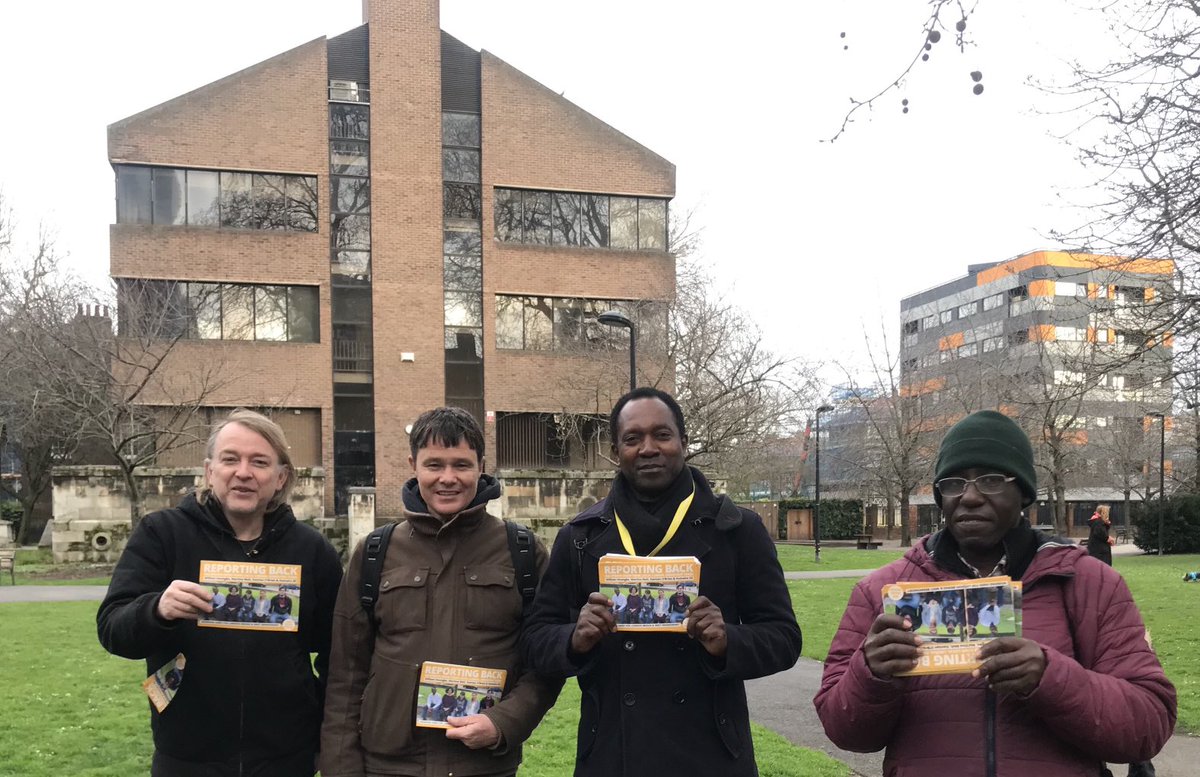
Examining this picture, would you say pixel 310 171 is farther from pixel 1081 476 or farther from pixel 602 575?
pixel 1081 476

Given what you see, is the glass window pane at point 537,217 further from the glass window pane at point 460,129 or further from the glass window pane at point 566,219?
the glass window pane at point 460,129

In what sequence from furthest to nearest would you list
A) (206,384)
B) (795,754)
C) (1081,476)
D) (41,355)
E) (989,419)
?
(1081,476) < (206,384) < (41,355) < (795,754) < (989,419)

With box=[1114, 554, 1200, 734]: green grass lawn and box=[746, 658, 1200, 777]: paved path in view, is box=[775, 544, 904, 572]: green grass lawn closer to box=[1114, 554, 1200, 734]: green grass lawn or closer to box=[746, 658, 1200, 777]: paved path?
box=[1114, 554, 1200, 734]: green grass lawn

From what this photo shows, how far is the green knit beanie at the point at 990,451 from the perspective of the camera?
9.37 ft

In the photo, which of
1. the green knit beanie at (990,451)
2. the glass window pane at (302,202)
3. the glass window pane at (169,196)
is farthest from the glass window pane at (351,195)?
the green knit beanie at (990,451)

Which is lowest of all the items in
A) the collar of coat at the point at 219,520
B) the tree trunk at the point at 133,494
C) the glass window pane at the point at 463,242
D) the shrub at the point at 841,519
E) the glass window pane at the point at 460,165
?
the shrub at the point at 841,519

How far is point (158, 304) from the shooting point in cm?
3119

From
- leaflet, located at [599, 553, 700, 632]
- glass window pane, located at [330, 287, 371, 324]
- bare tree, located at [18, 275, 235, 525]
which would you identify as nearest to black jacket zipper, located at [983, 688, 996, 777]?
leaflet, located at [599, 553, 700, 632]

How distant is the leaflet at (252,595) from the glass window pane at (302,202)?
32180 mm

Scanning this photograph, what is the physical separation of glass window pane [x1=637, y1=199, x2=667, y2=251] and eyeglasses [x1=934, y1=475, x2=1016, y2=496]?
3380 centimetres

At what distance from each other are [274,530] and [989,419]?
8.64ft

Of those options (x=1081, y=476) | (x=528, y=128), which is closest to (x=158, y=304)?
(x=528, y=128)

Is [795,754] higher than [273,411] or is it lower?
lower

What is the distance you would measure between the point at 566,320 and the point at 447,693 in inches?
1268
